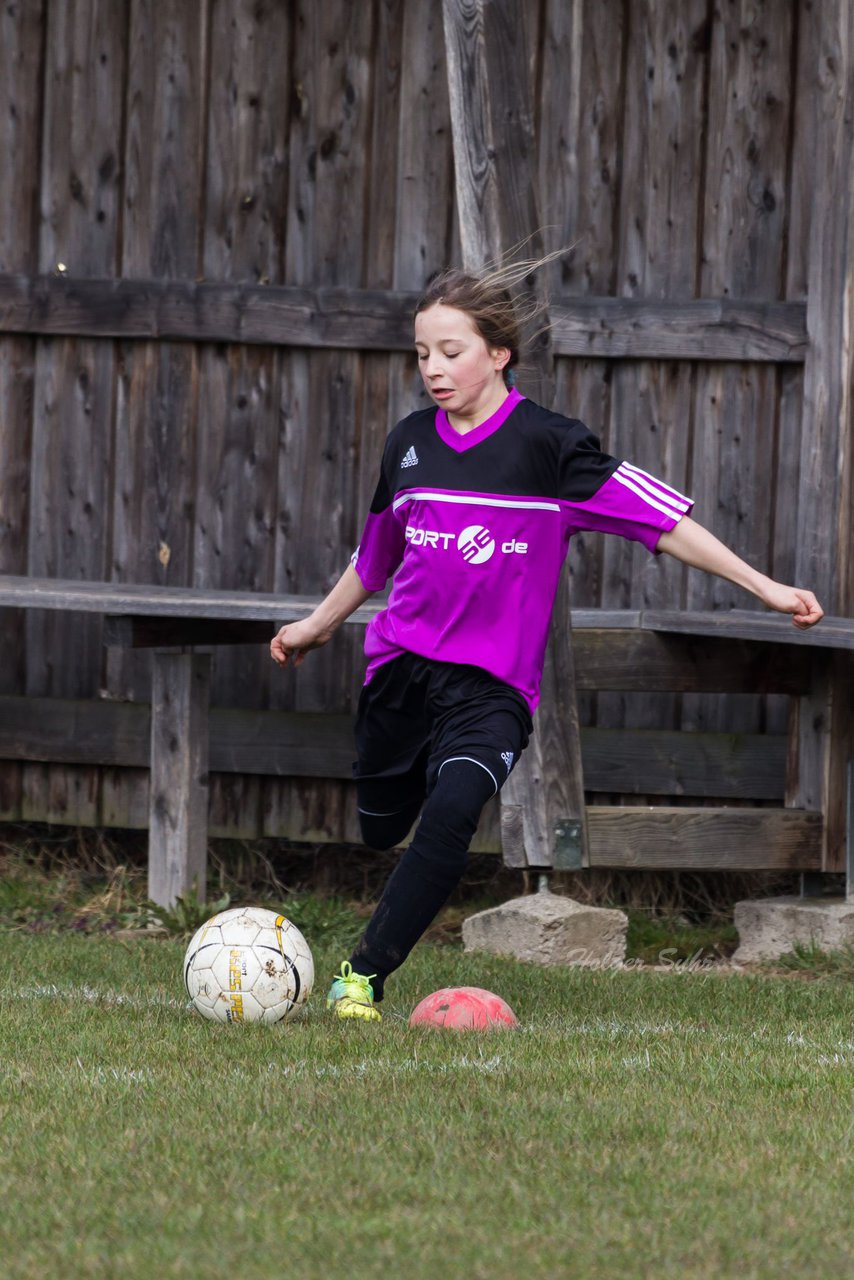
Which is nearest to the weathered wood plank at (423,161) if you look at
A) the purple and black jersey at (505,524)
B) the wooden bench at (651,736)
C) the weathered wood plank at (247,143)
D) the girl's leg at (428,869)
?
the weathered wood plank at (247,143)

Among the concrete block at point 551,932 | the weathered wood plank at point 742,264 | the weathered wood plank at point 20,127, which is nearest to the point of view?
the concrete block at point 551,932

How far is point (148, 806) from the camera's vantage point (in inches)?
300

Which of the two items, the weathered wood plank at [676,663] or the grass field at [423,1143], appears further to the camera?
the weathered wood plank at [676,663]

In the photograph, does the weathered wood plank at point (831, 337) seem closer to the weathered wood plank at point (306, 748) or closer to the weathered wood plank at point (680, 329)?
the weathered wood plank at point (680, 329)

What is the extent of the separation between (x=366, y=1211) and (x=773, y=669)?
13.4 feet

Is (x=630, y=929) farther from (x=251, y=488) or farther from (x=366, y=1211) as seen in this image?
(x=366, y=1211)

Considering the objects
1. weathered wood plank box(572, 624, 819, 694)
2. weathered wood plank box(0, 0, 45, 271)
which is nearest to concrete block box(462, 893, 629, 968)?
weathered wood plank box(572, 624, 819, 694)

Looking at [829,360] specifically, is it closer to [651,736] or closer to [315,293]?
[651,736]

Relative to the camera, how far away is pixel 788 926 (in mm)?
6461

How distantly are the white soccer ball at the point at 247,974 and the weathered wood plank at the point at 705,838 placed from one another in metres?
2.04

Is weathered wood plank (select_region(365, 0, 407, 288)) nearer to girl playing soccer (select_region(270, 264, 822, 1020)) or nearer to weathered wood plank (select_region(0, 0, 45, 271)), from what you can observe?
weathered wood plank (select_region(0, 0, 45, 271))

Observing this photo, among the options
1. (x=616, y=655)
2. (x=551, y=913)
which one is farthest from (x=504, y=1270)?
(x=616, y=655)

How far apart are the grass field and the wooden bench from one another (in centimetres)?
145

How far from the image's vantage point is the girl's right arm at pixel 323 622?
5.20 m
